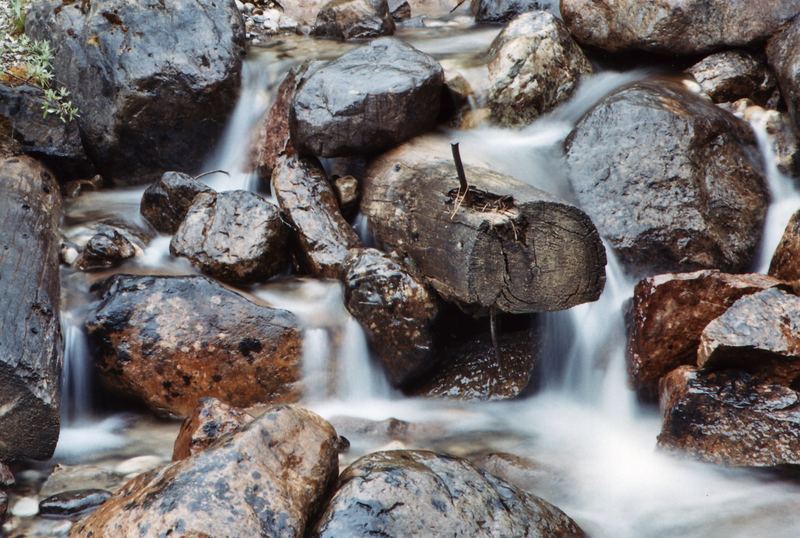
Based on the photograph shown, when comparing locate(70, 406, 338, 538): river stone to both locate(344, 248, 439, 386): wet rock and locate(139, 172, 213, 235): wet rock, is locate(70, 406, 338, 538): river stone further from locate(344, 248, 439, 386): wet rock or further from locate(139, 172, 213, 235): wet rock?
locate(139, 172, 213, 235): wet rock

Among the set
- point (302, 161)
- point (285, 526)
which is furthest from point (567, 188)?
point (285, 526)

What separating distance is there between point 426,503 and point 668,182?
10.3ft

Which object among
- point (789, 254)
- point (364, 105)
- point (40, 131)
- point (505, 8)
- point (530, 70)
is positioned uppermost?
point (505, 8)

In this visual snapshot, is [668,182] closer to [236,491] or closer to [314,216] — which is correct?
[314,216]

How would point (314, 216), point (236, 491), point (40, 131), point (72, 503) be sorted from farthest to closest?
point (40, 131)
point (314, 216)
point (72, 503)
point (236, 491)

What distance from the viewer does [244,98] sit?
672 centimetres

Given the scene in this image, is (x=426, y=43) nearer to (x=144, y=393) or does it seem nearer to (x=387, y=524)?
(x=144, y=393)

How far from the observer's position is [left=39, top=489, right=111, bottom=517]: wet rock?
3723 millimetres

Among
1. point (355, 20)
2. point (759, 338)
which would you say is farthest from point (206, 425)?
point (355, 20)

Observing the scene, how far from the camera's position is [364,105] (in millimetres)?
5328

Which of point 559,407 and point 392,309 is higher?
point 392,309

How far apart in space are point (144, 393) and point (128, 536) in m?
2.04

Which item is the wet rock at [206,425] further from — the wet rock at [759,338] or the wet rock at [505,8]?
the wet rock at [505,8]

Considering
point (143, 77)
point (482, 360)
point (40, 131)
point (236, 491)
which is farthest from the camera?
point (143, 77)
